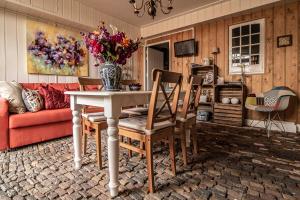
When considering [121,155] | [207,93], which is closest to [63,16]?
[121,155]

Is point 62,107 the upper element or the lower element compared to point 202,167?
upper

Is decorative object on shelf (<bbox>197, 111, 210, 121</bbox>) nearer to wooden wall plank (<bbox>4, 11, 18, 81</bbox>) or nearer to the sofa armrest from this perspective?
the sofa armrest

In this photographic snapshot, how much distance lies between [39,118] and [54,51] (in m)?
1.75

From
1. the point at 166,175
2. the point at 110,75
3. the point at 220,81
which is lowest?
the point at 166,175

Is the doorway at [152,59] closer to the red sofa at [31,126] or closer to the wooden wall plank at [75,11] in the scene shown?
the wooden wall plank at [75,11]

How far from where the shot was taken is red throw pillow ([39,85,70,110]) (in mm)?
2826

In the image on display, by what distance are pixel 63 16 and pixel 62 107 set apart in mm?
1855

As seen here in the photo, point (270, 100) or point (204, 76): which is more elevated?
point (204, 76)

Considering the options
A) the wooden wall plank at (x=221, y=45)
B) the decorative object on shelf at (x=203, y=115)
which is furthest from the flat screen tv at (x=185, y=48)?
the decorative object on shelf at (x=203, y=115)

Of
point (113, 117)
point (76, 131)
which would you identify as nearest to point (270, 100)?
point (113, 117)

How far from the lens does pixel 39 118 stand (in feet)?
8.03

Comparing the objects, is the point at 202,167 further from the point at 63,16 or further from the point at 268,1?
the point at 63,16

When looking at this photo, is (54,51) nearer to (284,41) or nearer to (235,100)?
(235,100)

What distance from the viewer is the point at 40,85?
3.15 meters
